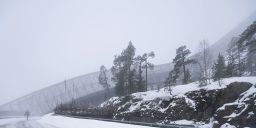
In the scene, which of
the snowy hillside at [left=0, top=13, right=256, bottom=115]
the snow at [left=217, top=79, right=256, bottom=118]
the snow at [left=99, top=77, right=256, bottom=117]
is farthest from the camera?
the snowy hillside at [left=0, top=13, right=256, bottom=115]

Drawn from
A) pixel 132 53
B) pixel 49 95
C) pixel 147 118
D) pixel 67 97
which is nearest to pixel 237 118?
pixel 147 118

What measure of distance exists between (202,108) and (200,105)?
52 centimetres

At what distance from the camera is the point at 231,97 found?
2797 cm

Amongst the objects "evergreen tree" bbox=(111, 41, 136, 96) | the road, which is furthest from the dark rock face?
the road

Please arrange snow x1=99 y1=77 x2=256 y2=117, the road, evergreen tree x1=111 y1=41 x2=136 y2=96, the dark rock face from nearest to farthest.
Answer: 1. the dark rock face
2. snow x1=99 y1=77 x2=256 y2=117
3. the road
4. evergreen tree x1=111 y1=41 x2=136 y2=96

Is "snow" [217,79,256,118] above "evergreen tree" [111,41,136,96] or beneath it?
beneath

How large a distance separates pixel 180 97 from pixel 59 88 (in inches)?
3324

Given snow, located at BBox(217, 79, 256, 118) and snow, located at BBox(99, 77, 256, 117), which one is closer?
snow, located at BBox(217, 79, 256, 118)

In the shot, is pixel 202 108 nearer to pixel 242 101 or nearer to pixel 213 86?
pixel 213 86

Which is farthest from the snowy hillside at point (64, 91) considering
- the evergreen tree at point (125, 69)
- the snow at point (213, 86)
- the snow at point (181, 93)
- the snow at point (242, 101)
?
the snow at point (242, 101)

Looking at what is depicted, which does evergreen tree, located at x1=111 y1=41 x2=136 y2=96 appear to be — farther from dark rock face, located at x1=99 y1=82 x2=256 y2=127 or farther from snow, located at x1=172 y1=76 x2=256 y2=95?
snow, located at x1=172 y1=76 x2=256 y2=95

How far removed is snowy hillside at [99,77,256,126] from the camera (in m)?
24.9

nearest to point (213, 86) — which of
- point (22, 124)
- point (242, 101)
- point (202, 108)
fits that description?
point (202, 108)

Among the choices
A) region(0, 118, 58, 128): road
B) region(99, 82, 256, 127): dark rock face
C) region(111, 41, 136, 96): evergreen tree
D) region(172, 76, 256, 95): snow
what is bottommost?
region(0, 118, 58, 128): road
